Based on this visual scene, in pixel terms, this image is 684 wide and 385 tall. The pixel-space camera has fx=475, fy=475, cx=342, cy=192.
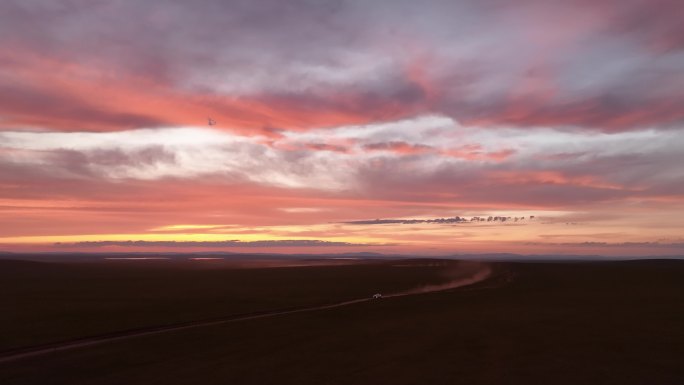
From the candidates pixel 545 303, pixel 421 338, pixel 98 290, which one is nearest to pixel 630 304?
pixel 545 303

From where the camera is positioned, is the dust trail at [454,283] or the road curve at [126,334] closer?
the road curve at [126,334]

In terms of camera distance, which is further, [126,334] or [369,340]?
[126,334]

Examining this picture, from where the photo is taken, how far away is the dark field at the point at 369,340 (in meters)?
22.6

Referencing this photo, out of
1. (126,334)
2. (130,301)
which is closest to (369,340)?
(126,334)

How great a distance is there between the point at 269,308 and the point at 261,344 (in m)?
18.8

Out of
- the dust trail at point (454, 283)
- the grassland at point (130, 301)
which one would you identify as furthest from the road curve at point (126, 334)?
the dust trail at point (454, 283)

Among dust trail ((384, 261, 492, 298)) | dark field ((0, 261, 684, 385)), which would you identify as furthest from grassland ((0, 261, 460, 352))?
dust trail ((384, 261, 492, 298))

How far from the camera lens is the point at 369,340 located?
1191 inches

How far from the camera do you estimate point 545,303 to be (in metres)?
46.5

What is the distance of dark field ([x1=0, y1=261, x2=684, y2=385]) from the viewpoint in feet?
74.0

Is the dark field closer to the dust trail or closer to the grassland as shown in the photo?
the grassland

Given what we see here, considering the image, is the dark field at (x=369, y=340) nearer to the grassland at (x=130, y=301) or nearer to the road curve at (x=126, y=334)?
the grassland at (x=130, y=301)

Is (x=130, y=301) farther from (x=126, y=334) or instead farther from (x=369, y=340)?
(x=369, y=340)

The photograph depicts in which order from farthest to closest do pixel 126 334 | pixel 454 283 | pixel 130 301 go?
1. pixel 454 283
2. pixel 130 301
3. pixel 126 334
